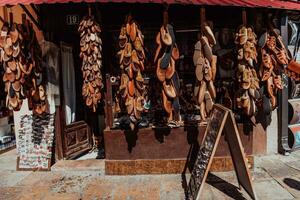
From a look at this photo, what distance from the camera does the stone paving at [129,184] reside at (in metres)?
5.47

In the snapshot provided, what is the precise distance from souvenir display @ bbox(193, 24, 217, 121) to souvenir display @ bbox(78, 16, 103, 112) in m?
1.69

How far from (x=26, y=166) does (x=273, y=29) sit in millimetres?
5590

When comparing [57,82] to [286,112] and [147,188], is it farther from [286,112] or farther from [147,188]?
[286,112]

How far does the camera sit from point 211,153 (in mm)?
4719

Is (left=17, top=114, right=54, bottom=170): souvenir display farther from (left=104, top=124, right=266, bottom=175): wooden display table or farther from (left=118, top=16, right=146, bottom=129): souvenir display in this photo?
(left=118, top=16, right=146, bottom=129): souvenir display

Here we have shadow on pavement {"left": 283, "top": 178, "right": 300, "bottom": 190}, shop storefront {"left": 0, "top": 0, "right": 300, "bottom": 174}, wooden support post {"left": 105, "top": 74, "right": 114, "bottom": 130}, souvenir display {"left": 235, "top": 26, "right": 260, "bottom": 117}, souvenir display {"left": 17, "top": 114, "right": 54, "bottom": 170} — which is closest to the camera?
shadow on pavement {"left": 283, "top": 178, "right": 300, "bottom": 190}

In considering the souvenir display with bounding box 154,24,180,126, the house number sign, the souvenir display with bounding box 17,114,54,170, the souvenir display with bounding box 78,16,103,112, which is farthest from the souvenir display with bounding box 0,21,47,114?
the souvenir display with bounding box 154,24,180,126

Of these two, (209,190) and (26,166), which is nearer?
(209,190)

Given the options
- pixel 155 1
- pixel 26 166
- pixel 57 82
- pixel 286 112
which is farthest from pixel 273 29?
pixel 26 166

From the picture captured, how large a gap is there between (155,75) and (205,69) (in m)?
1.18

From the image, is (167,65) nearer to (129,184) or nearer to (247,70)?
(247,70)

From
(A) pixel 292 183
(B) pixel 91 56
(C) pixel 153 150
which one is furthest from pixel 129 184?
(A) pixel 292 183

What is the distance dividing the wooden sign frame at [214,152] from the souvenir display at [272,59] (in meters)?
1.80

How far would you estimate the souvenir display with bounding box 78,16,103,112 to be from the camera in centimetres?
572
